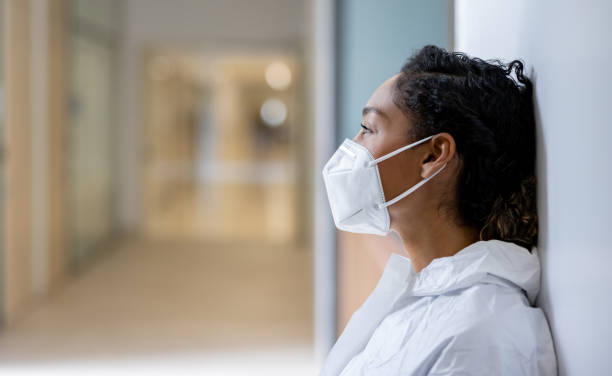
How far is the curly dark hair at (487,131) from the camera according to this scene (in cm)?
88

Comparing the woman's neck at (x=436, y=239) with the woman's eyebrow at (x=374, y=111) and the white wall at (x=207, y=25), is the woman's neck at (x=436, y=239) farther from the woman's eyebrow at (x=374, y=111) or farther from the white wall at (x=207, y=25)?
the white wall at (x=207, y=25)

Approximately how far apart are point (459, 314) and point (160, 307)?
3494mm

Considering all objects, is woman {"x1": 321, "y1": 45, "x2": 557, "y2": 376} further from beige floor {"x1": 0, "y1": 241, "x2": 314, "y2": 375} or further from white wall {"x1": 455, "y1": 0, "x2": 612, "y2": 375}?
beige floor {"x1": 0, "y1": 241, "x2": 314, "y2": 375}

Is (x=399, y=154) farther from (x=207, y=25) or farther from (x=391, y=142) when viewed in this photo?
(x=207, y=25)

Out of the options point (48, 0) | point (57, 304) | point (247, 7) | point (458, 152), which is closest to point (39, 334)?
point (57, 304)

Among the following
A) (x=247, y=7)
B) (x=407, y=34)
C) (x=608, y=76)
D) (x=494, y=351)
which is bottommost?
(x=494, y=351)

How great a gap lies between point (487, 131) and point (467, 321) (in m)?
0.26

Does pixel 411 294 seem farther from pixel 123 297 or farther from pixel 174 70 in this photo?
pixel 174 70

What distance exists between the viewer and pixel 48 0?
13.6 feet

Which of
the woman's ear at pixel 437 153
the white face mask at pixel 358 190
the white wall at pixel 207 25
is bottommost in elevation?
the white face mask at pixel 358 190

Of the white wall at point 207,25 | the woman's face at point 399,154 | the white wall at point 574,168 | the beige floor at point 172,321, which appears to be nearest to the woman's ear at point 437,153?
the woman's face at point 399,154

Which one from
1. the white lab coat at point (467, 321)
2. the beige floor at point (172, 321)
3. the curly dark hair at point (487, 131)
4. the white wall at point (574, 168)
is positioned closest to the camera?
the white wall at point (574, 168)

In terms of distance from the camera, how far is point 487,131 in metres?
0.87

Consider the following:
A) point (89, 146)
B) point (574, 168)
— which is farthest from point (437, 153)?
point (89, 146)
